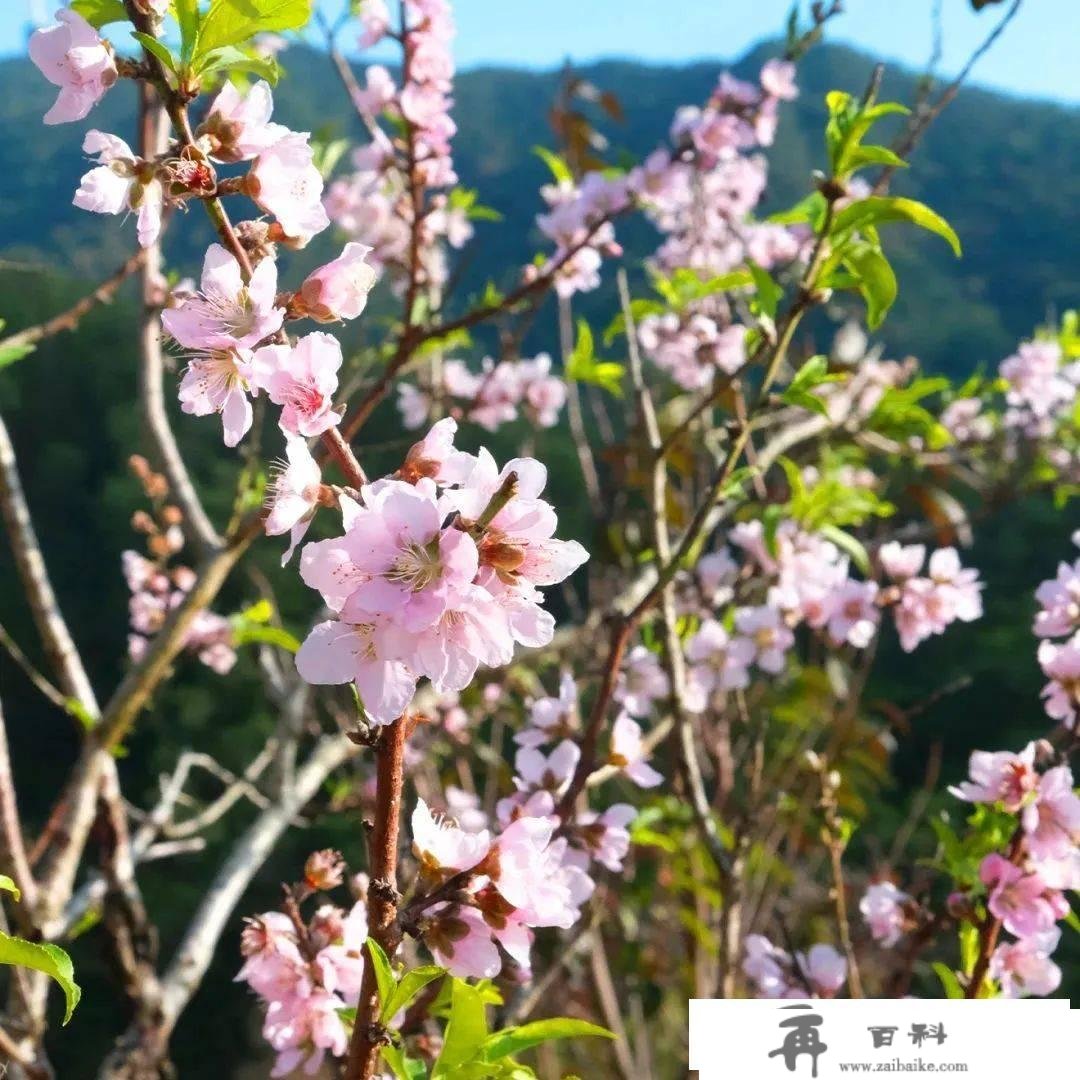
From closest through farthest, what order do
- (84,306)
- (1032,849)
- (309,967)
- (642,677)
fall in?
(309,967) < (1032,849) < (84,306) < (642,677)

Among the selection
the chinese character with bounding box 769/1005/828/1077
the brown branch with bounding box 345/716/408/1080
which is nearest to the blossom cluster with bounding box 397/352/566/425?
the chinese character with bounding box 769/1005/828/1077

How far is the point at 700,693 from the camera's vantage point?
5.47 feet

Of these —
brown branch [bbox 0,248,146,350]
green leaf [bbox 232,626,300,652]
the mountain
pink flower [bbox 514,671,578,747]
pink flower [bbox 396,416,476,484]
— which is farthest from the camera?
the mountain

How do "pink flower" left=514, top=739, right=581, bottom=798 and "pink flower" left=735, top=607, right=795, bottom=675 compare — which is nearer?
"pink flower" left=514, top=739, right=581, bottom=798

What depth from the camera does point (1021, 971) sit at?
3.54 ft

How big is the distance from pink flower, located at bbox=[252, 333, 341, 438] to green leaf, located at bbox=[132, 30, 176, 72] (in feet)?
0.73

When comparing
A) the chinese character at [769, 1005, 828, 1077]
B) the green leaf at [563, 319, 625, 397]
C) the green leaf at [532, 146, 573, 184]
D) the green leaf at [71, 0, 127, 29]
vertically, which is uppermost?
the green leaf at [532, 146, 573, 184]

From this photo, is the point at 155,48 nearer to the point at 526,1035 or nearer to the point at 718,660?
the point at 526,1035

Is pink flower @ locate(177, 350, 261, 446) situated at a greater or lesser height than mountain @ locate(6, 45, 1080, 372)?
lesser

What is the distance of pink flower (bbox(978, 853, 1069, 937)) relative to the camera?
97 cm

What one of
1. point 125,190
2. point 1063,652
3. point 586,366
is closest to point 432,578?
Result: point 125,190

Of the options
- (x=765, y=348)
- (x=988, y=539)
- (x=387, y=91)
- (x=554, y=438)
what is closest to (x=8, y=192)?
(x=554, y=438)

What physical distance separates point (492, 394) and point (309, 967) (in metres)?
1.83

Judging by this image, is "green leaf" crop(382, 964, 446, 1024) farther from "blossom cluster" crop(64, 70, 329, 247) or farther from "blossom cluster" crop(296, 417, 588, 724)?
"blossom cluster" crop(64, 70, 329, 247)
